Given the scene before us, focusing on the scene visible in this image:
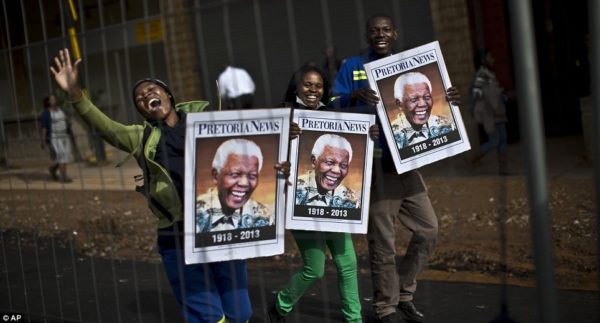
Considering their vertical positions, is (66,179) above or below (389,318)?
above

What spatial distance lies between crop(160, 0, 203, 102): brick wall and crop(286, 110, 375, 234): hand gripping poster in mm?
601

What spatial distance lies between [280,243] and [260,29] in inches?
35.9

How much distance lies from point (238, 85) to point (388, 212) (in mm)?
1192

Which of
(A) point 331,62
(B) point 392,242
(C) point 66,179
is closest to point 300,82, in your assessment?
(A) point 331,62

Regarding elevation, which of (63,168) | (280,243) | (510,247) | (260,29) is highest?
(260,29)

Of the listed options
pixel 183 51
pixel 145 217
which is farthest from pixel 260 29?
pixel 145 217

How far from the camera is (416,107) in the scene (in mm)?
4664

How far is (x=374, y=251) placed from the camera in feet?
17.6

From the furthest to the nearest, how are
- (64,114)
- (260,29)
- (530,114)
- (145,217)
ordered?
(145,217), (64,114), (260,29), (530,114)

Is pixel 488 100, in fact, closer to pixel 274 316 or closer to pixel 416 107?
pixel 416 107

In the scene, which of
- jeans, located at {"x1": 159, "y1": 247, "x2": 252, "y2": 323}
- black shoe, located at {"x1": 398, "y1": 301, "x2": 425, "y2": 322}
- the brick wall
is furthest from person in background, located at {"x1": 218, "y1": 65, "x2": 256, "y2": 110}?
black shoe, located at {"x1": 398, "y1": 301, "x2": 425, "y2": 322}

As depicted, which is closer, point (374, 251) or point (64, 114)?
point (374, 251)

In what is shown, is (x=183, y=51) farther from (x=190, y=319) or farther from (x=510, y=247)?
(x=510, y=247)

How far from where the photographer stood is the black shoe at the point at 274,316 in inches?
211
